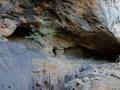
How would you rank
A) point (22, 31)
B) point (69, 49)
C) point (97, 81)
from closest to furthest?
point (97, 81) < point (22, 31) < point (69, 49)

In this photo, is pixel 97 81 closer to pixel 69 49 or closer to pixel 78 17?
pixel 78 17

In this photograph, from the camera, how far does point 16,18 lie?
4906 mm

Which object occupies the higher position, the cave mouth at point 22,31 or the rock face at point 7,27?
the rock face at point 7,27

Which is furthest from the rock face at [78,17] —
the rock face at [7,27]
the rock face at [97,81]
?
the rock face at [97,81]

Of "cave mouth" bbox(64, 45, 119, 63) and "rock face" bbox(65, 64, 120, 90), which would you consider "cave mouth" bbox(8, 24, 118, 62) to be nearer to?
"cave mouth" bbox(64, 45, 119, 63)

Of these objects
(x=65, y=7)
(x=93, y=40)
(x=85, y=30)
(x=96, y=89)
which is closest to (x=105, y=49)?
(x=93, y=40)

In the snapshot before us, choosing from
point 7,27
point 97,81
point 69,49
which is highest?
point 7,27

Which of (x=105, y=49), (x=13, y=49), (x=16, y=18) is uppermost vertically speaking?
(x=16, y=18)

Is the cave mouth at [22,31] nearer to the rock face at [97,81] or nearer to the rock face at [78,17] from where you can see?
the rock face at [78,17]

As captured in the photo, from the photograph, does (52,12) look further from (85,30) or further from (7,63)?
(7,63)

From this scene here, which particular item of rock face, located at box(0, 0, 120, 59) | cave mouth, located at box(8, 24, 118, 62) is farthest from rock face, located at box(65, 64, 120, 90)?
cave mouth, located at box(8, 24, 118, 62)

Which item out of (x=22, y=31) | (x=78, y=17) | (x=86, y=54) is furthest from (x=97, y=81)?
(x=86, y=54)

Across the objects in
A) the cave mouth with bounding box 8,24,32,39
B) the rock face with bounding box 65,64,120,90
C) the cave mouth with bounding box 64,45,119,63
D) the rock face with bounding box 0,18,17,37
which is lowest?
the cave mouth with bounding box 64,45,119,63

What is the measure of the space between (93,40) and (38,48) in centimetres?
109
